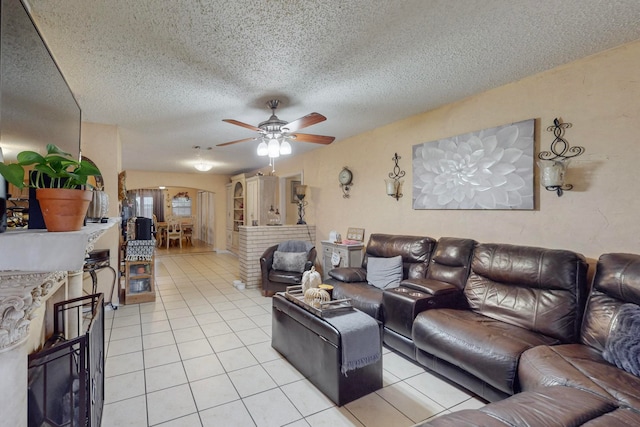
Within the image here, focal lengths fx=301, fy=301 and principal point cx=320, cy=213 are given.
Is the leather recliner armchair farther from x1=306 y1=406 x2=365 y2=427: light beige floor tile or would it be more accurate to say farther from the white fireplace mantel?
the white fireplace mantel

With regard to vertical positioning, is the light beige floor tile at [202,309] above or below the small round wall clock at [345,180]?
below

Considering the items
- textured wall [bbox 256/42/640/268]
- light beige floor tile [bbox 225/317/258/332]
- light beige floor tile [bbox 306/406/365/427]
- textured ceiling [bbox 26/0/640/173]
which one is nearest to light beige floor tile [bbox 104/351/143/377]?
light beige floor tile [bbox 225/317/258/332]

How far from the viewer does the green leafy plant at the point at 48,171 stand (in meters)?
1.03

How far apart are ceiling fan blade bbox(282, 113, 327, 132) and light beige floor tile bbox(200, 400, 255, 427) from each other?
227cm

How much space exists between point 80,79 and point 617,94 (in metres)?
4.18

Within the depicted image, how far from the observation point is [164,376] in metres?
2.39

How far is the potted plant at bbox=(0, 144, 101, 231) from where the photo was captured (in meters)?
1.09

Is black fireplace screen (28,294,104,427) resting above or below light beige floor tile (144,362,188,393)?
above

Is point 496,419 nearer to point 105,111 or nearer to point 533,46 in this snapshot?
point 533,46

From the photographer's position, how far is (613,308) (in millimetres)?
1852

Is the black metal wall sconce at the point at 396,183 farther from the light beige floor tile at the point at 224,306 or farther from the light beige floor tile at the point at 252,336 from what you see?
the light beige floor tile at the point at 224,306

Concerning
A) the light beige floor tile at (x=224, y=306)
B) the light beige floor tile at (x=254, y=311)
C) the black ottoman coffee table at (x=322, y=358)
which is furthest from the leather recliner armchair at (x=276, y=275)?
the black ottoman coffee table at (x=322, y=358)

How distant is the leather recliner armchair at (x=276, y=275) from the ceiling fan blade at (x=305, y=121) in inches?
82.3

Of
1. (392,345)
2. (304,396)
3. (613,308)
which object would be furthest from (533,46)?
(304,396)
